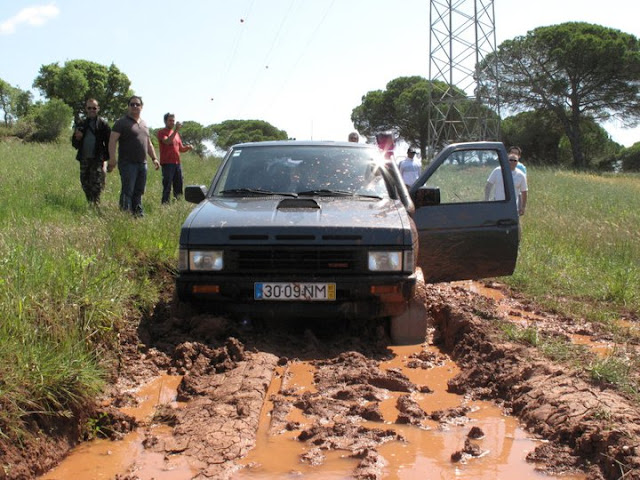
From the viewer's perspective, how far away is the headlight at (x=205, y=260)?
5.34 m

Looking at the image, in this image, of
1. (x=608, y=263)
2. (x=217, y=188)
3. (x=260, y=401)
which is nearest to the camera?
(x=260, y=401)

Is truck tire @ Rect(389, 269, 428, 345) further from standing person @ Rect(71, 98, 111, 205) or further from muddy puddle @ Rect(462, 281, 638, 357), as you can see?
standing person @ Rect(71, 98, 111, 205)

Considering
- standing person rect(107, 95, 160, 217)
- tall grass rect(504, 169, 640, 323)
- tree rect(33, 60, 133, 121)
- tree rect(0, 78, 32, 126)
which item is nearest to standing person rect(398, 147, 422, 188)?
tall grass rect(504, 169, 640, 323)

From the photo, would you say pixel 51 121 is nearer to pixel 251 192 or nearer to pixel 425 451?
pixel 251 192

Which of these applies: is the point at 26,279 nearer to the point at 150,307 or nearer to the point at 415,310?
the point at 150,307

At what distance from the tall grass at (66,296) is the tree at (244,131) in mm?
101494

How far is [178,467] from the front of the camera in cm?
326

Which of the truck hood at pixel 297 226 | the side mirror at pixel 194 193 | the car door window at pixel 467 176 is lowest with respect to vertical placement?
the truck hood at pixel 297 226

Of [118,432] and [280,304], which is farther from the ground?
[280,304]

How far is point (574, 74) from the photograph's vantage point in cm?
5559

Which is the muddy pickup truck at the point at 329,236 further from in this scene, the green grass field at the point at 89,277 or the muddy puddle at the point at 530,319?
the green grass field at the point at 89,277

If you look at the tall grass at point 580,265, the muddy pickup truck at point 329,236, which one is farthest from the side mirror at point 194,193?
the tall grass at point 580,265

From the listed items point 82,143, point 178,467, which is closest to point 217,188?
point 178,467

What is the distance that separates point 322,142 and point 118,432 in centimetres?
382
